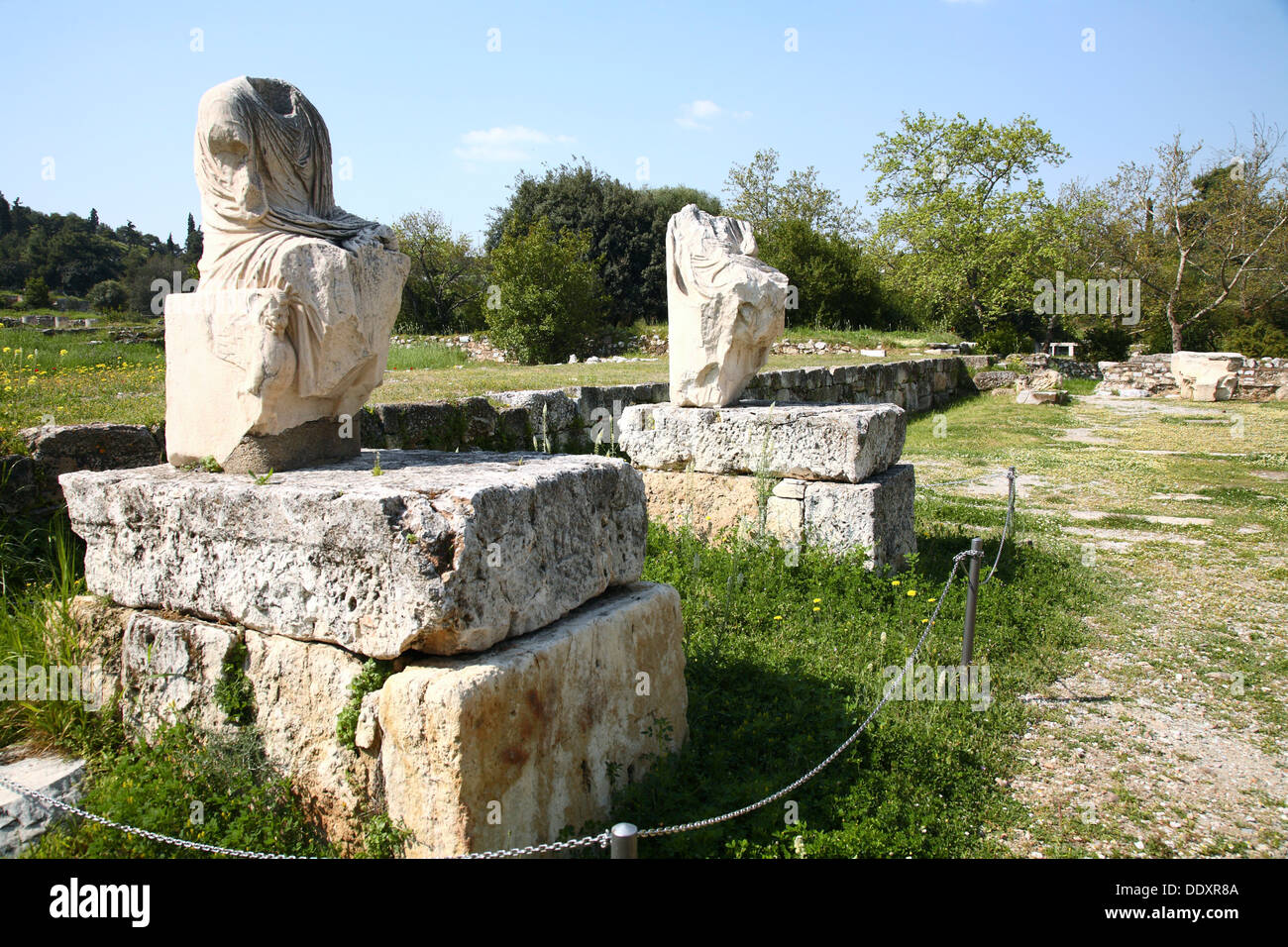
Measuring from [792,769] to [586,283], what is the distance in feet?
58.8

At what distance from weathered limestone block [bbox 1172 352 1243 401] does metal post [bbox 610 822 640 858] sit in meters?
21.9

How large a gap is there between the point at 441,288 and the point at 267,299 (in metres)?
26.1

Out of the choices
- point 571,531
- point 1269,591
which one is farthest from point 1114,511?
point 571,531

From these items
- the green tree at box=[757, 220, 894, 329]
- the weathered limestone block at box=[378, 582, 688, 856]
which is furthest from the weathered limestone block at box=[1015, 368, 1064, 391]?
the weathered limestone block at box=[378, 582, 688, 856]

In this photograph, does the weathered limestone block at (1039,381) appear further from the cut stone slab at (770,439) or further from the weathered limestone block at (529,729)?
the weathered limestone block at (529,729)

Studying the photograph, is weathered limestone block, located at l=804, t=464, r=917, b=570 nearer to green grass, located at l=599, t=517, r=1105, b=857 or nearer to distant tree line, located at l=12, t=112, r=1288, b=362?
green grass, located at l=599, t=517, r=1105, b=857

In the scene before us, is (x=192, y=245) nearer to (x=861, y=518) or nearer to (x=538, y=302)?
(x=538, y=302)

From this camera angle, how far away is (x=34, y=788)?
110 inches

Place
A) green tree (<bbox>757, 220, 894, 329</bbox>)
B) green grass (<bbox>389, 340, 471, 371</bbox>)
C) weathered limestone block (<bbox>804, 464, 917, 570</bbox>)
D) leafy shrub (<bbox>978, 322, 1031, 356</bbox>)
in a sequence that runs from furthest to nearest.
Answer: green tree (<bbox>757, 220, 894, 329</bbox>) → leafy shrub (<bbox>978, 322, 1031, 356</bbox>) → green grass (<bbox>389, 340, 471, 371</bbox>) → weathered limestone block (<bbox>804, 464, 917, 570</bbox>)

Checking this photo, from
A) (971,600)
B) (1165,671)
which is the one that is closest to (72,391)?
(971,600)

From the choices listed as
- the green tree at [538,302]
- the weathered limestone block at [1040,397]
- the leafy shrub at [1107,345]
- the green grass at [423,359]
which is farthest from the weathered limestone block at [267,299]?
the leafy shrub at [1107,345]

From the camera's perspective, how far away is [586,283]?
20188mm

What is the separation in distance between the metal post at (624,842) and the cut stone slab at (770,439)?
3.97 metres

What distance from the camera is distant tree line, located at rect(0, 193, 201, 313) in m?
24.7
